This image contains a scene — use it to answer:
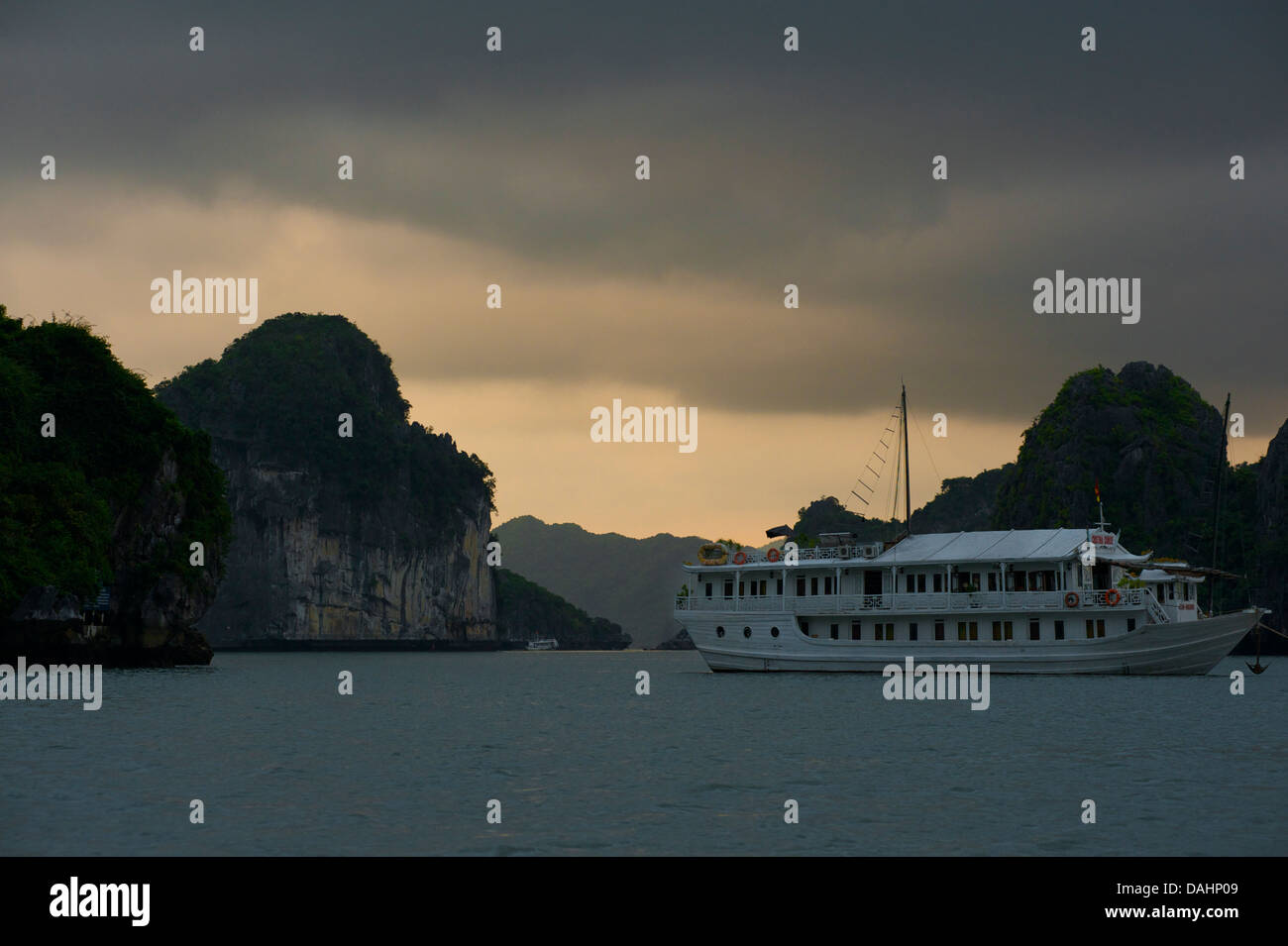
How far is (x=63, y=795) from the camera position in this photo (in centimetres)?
2341

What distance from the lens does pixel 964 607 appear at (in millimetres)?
62281

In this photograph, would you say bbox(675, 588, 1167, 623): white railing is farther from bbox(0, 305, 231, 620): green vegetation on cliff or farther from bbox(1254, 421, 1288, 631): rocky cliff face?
bbox(1254, 421, 1288, 631): rocky cliff face

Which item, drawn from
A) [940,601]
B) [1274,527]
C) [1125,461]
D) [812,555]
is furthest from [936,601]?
[1125,461]

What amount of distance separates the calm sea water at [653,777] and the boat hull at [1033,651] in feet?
34.1

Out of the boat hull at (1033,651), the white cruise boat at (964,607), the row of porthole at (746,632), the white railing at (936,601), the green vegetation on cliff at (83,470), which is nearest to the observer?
the green vegetation on cliff at (83,470)

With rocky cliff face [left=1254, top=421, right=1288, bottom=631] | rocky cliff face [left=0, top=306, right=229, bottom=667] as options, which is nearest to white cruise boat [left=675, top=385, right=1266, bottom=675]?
rocky cliff face [left=0, top=306, right=229, bottom=667]

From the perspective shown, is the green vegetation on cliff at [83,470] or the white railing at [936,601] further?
the white railing at [936,601]

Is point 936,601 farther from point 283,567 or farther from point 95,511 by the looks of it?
point 283,567

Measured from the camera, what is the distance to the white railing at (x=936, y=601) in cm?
5972

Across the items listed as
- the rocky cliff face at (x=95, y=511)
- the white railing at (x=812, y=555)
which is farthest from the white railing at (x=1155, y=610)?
the rocky cliff face at (x=95, y=511)

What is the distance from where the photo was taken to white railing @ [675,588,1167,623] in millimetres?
59719

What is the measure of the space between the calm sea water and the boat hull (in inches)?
410

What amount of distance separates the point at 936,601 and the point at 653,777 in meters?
38.3

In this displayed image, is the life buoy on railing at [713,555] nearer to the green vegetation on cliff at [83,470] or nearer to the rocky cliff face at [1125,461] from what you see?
the green vegetation on cliff at [83,470]
